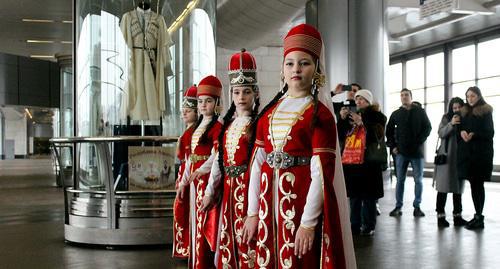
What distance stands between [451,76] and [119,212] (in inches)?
709

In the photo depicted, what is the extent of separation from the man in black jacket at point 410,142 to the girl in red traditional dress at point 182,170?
4201 mm

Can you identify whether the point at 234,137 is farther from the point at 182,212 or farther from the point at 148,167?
the point at 148,167

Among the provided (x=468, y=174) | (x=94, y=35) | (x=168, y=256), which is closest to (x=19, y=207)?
(x=94, y=35)

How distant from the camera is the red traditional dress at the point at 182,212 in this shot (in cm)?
499

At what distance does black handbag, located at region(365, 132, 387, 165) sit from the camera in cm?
682

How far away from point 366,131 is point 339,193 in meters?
4.32

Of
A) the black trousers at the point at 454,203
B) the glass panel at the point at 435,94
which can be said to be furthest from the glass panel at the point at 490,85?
the black trousers at the point at 454,203

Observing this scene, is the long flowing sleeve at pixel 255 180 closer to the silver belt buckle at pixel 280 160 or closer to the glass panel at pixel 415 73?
the silver belt buckle at pixel 280 160

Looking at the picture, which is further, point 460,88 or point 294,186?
point 460,88

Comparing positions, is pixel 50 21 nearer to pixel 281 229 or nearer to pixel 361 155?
pixel 361 155

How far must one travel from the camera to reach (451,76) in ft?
73.2

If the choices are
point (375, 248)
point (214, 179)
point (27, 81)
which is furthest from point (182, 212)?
point (27, 81)

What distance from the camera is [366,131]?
7016 millimetres

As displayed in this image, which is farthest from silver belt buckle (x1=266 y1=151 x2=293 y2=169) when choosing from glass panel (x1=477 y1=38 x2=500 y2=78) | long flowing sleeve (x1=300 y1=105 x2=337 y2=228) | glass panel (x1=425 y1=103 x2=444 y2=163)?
glass panel (x1=425 y1=103 x2=444 y2=163)
